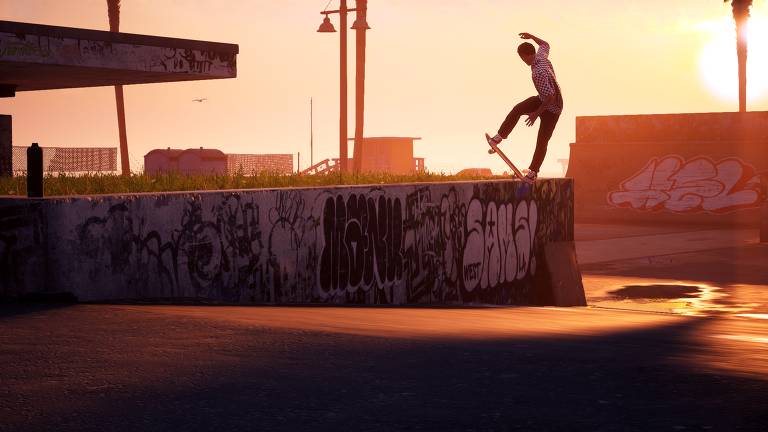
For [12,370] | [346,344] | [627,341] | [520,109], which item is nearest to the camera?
[12,370]

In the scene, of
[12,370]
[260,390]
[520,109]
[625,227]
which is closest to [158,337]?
[12,370]

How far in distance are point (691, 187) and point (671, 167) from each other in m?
1.16

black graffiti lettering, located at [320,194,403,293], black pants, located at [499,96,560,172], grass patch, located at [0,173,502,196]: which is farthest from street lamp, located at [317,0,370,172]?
black graffiti lettering, located at [320,194,403,293]

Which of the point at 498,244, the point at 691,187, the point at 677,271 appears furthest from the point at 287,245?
the point at 691,187

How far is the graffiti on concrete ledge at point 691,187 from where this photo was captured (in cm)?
3772

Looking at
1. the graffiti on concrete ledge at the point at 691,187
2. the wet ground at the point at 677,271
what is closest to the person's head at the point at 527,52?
the wet ground at the point at 677,271

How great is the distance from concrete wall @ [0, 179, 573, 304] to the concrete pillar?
7905 mm

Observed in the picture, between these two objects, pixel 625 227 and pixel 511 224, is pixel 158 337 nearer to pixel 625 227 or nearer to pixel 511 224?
pixel 511 224

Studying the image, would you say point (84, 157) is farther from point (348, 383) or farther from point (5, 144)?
point (348, 383)

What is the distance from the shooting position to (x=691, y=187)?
38781 millimetres

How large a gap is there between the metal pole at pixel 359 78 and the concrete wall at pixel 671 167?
9895mm

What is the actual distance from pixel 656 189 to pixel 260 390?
3538 centimetres

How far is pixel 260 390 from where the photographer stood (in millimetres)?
5664

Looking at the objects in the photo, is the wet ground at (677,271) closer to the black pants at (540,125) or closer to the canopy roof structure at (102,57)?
the black pants at (540,125)
